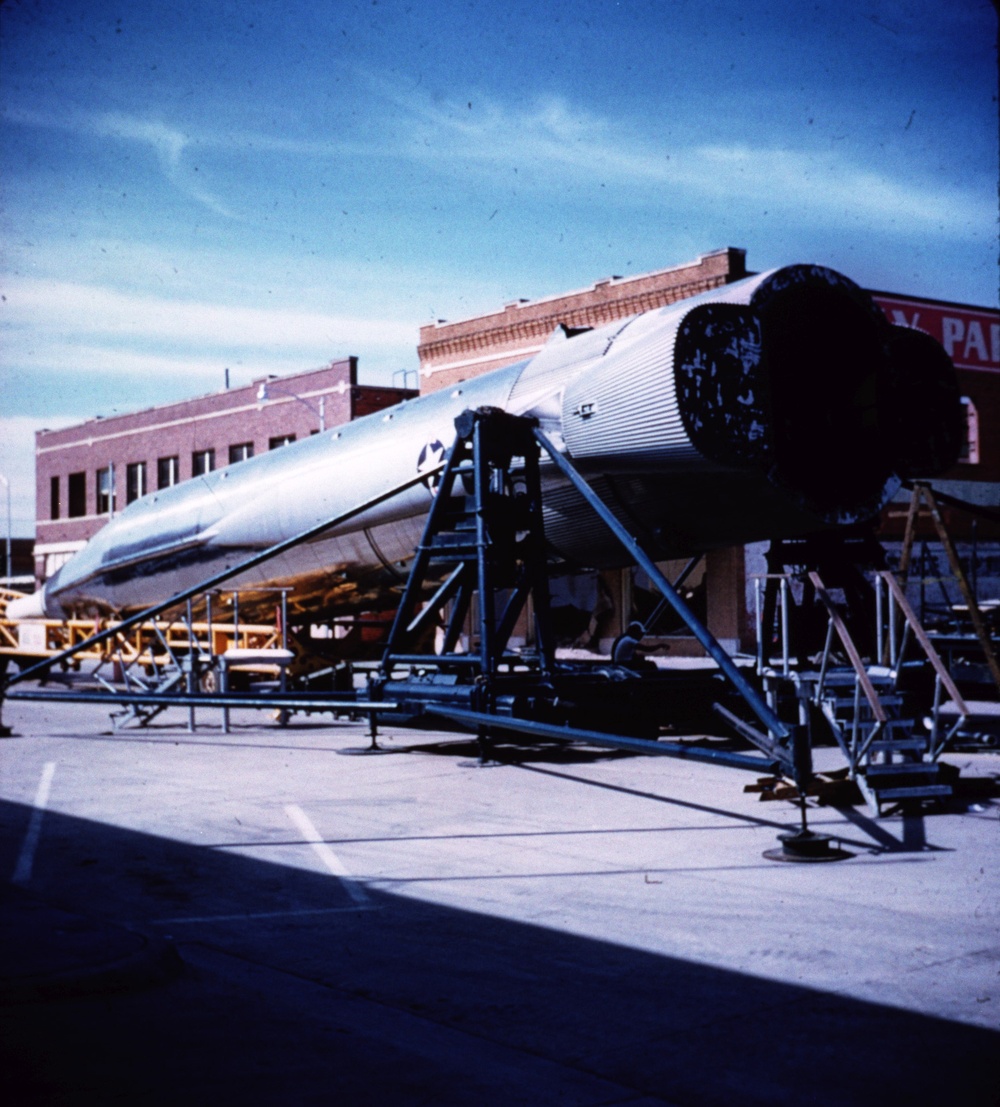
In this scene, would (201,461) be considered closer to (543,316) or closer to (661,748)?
(543,316)

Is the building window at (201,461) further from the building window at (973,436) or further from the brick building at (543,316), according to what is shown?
the building window at (973,436)

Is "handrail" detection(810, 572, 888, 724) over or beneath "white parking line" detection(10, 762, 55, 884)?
over

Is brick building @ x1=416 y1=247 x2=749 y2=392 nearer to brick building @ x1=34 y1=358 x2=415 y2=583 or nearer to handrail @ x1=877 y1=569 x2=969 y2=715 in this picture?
brick building @ x1=34 y1=358 x2=415 y2=583

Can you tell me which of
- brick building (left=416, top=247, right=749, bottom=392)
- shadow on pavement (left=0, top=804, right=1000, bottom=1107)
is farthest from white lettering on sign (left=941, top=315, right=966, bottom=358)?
shadow on pavement (left=0, top=804, right=1000, bottom=1107)

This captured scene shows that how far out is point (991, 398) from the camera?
3372cm

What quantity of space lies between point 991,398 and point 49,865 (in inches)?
1210

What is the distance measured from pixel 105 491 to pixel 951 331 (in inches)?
1297

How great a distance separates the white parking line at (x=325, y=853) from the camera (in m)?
7.28

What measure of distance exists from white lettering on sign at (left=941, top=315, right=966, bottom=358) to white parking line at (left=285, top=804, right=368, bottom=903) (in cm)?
2680

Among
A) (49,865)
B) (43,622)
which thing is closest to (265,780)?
(49,865)

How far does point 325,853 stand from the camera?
27.7 ft

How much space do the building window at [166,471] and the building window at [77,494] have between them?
5.89 m

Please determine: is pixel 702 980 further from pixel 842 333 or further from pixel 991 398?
pixel 991 398

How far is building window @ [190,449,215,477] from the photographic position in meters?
45.5
